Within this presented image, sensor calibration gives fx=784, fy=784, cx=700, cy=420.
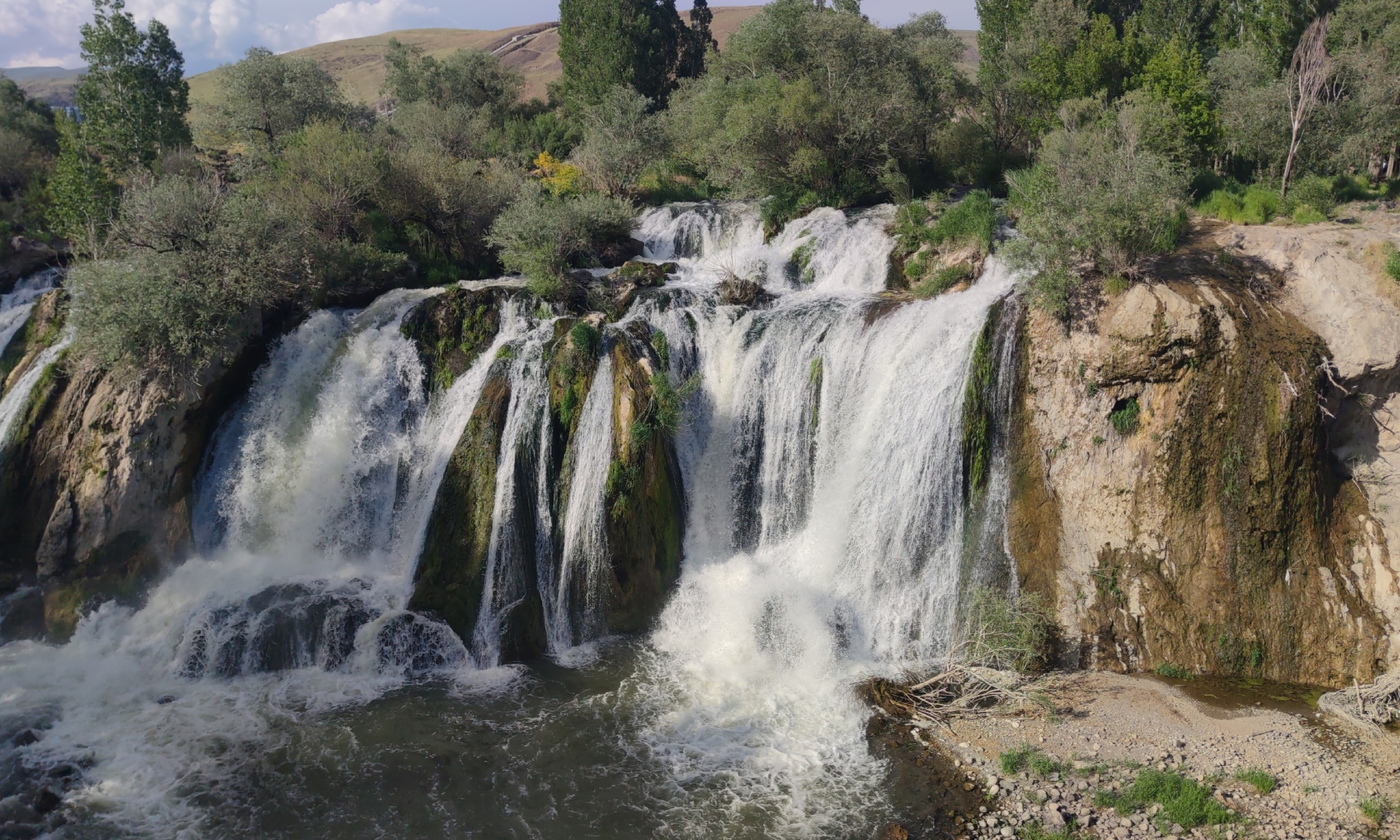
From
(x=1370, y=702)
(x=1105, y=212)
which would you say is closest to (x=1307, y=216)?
(x=1105, y=212)

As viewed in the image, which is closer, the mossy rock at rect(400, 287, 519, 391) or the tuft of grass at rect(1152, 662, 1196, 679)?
the tuft of grass at rect(1152, 662, 1196, 679)

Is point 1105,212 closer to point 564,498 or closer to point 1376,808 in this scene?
point 1376,808

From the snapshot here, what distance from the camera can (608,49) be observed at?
129ft

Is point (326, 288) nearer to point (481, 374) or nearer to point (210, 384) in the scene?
point (210, 384)

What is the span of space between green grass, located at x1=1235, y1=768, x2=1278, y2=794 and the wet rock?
12.4 metres

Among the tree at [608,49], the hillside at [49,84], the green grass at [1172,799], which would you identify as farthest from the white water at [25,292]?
the hillside at [49,84]

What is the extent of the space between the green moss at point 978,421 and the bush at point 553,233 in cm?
959

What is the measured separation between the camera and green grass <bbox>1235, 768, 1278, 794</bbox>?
10.1 m

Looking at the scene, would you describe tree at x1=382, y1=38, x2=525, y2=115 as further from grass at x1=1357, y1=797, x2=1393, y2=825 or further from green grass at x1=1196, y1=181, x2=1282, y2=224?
grass at x1=1357, y1=797, x2=1393, y2=825

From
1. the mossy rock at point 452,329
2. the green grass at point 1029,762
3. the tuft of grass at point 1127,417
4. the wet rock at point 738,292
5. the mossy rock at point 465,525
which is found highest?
the wet rock at point 738,292

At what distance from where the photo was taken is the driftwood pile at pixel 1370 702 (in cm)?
1134

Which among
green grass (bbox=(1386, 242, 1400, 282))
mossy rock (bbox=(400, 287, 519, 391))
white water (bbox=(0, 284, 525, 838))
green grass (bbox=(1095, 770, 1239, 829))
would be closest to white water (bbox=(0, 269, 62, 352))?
white water (bbox=(0, 284, 525, 838))

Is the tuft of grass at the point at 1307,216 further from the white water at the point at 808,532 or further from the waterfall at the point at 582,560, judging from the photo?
the waterfall at the point at 582,560

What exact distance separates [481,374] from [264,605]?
19.5ft
